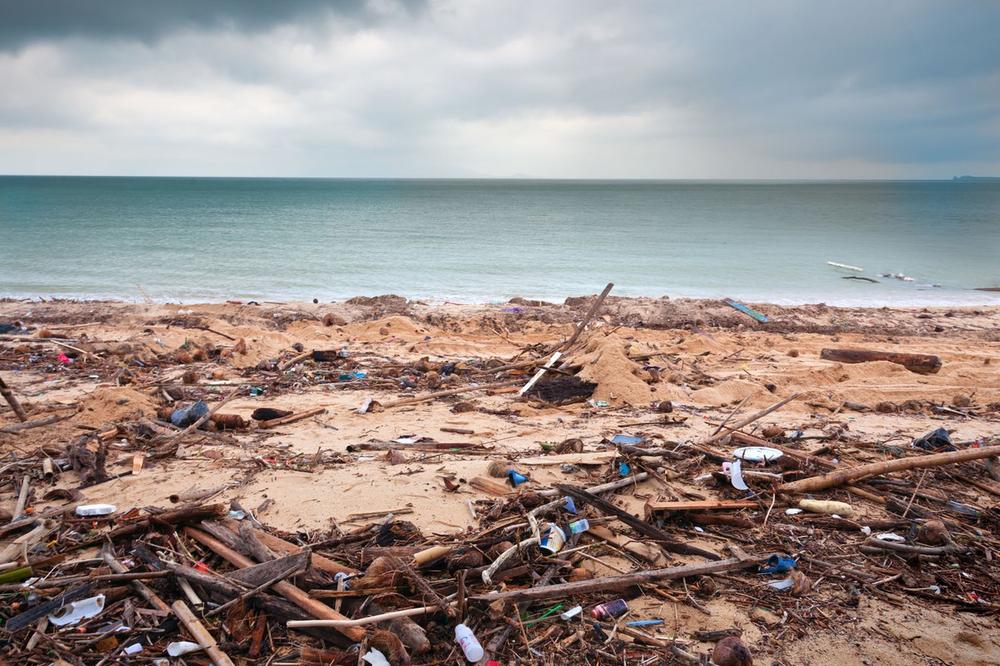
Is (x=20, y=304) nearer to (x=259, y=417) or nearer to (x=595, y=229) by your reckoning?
(x=259, y=417)

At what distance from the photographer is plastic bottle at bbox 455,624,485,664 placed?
2822 millimetres

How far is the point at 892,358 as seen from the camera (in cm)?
911

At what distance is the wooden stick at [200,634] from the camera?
2809mm

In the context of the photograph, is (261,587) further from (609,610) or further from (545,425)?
(545,425)

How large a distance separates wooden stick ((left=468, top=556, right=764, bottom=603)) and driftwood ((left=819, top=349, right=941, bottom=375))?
7.15 metres

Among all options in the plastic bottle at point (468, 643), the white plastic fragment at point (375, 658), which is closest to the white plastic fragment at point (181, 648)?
the white plastic fragment at point (375, 658)

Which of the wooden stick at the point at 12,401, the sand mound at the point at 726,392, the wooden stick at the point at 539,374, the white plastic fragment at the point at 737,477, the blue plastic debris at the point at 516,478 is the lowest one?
the sand mound at the point at 726,392

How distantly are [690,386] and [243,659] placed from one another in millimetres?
6395

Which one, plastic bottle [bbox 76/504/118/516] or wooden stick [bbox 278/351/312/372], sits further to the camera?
wooden stick [bbox 278/351/312/372]

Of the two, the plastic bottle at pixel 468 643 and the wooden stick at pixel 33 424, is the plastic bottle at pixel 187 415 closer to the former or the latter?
the wooden stick at pixel 33 424

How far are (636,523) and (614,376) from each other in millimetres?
3737

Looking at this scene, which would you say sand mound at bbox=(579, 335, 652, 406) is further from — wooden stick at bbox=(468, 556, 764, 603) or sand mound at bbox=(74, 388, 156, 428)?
sand mound at bbox=(74, 388, 156, 428)

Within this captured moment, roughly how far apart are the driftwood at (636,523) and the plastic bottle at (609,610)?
663mm

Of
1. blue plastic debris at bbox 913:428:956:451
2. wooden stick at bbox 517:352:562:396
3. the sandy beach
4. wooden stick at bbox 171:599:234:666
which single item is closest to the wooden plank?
the sandy beach
